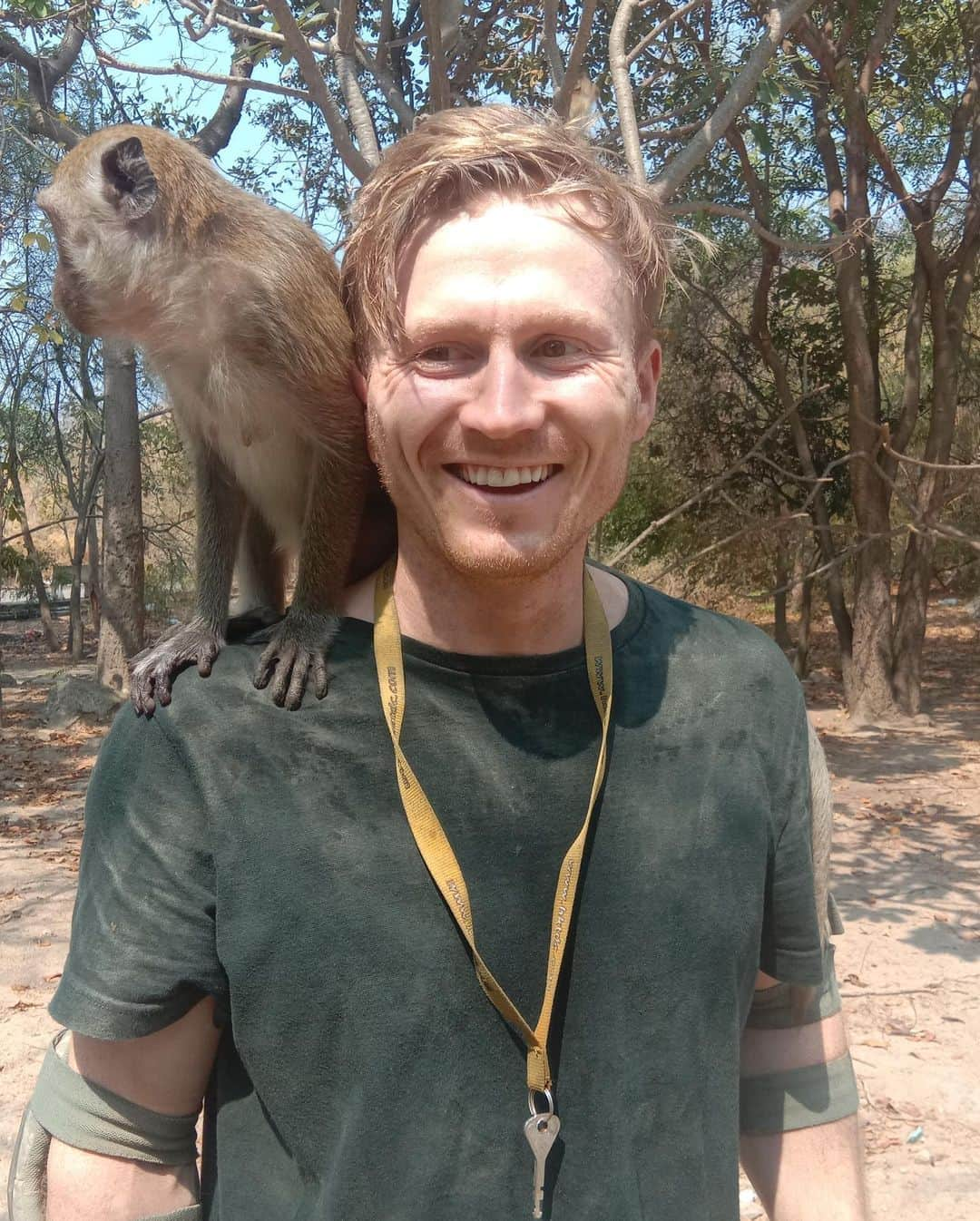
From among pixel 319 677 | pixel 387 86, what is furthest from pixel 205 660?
pixel 387 86

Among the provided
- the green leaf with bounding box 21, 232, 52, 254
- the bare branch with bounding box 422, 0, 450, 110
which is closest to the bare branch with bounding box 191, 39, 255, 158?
the bare branch with bounding box 422, 0, 450, 110

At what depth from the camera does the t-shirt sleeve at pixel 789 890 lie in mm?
1435

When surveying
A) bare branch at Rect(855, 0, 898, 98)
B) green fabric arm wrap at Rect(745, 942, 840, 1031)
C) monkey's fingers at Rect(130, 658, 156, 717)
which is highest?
bare branch at Rect(855, 0, 898, 98)

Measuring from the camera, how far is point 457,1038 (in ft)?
4.06

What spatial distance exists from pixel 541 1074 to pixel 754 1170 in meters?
0.51

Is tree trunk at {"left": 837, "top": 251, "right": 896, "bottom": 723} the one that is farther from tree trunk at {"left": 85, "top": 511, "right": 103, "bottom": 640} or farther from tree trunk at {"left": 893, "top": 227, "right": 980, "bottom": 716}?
tree trunk at {"left": 85, "top": 511, "right": 103, "bottom": 640}

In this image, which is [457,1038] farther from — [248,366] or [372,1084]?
[248,366]

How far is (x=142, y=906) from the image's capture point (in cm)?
123

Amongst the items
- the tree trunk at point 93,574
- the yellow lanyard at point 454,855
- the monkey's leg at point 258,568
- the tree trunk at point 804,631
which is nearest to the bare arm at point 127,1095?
the yellow lanyard at point 454,855

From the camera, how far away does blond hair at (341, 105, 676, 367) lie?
1.33m

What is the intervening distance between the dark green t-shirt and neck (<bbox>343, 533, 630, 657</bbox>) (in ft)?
0.09

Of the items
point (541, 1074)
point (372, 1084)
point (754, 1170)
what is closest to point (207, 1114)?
point (372, 1084)

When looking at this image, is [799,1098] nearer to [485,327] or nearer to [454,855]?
[454,855]

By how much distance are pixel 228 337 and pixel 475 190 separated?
1.33 metres
